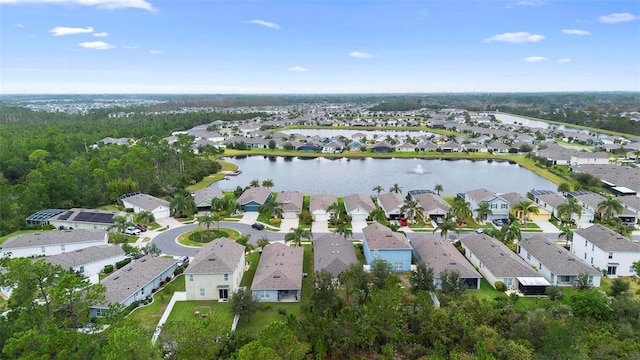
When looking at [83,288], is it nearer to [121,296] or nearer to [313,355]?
[121,296]

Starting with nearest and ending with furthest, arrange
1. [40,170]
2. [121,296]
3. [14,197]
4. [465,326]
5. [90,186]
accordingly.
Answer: [465,326] < [121,296] < [14,197] < [90,186] < [40,170]

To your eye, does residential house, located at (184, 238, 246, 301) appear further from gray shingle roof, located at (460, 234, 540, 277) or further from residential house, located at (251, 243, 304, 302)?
gray shingle roof, located at (460, 234, 540, 277)

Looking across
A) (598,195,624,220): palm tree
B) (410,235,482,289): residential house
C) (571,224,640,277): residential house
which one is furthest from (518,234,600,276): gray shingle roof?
(598,195,624,220): palm tree

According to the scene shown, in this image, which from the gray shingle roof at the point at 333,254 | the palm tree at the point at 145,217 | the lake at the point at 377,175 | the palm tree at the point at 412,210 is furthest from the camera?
the lake at the point at 377,175

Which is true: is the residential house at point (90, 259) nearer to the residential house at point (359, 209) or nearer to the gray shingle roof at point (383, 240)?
the gray shingle roof at point (383, 240)

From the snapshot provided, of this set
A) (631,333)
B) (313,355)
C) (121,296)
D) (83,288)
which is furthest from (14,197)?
(631,333)

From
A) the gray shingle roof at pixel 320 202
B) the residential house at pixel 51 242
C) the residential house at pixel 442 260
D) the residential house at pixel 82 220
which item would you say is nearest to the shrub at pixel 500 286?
the residential house at pixel 442 260

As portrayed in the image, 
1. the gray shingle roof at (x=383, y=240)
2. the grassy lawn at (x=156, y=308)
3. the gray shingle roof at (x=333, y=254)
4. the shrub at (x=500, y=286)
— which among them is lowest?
the grassy lawn at (x=156, y=308)

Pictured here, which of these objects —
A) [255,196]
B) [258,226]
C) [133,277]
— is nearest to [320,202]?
[255,196]
